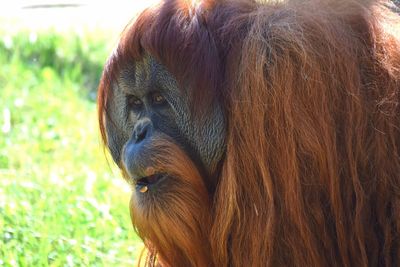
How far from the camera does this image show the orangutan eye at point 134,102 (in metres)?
2.60

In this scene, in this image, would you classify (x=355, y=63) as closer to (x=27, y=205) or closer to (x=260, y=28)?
(x=260, y=28)

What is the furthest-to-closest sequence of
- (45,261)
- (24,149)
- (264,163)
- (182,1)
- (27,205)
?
1. (24,149)
2. (27,205)
3. (45,261)
4. (182,1)
5. (264,163)

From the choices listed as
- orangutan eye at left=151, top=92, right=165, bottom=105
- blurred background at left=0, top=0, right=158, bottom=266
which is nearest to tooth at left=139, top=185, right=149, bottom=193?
orangutan eye at left=151, top=92, right=165, bottom=105

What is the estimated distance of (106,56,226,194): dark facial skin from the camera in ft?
8.04

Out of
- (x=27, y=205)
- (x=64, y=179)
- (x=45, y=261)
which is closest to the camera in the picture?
(x=45, y=261)

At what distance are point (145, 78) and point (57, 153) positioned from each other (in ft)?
5.70

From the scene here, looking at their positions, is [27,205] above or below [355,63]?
below

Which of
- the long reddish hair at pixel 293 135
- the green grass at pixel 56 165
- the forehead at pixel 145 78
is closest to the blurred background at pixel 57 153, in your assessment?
the green grass at pixel 56 165

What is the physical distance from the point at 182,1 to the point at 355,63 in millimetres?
532

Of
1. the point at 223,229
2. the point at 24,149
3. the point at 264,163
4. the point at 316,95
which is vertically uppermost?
the point at 316,95

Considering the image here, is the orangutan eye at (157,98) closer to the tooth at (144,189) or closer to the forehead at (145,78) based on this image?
the forehead at (145,78)

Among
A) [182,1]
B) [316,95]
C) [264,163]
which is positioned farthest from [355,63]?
[182,1]

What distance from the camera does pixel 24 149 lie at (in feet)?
13.5

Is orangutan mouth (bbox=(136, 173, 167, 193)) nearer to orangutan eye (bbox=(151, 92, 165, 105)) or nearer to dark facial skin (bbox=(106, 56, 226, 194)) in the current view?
dark facial skin (bbox=(106, 56, 226, 194))
